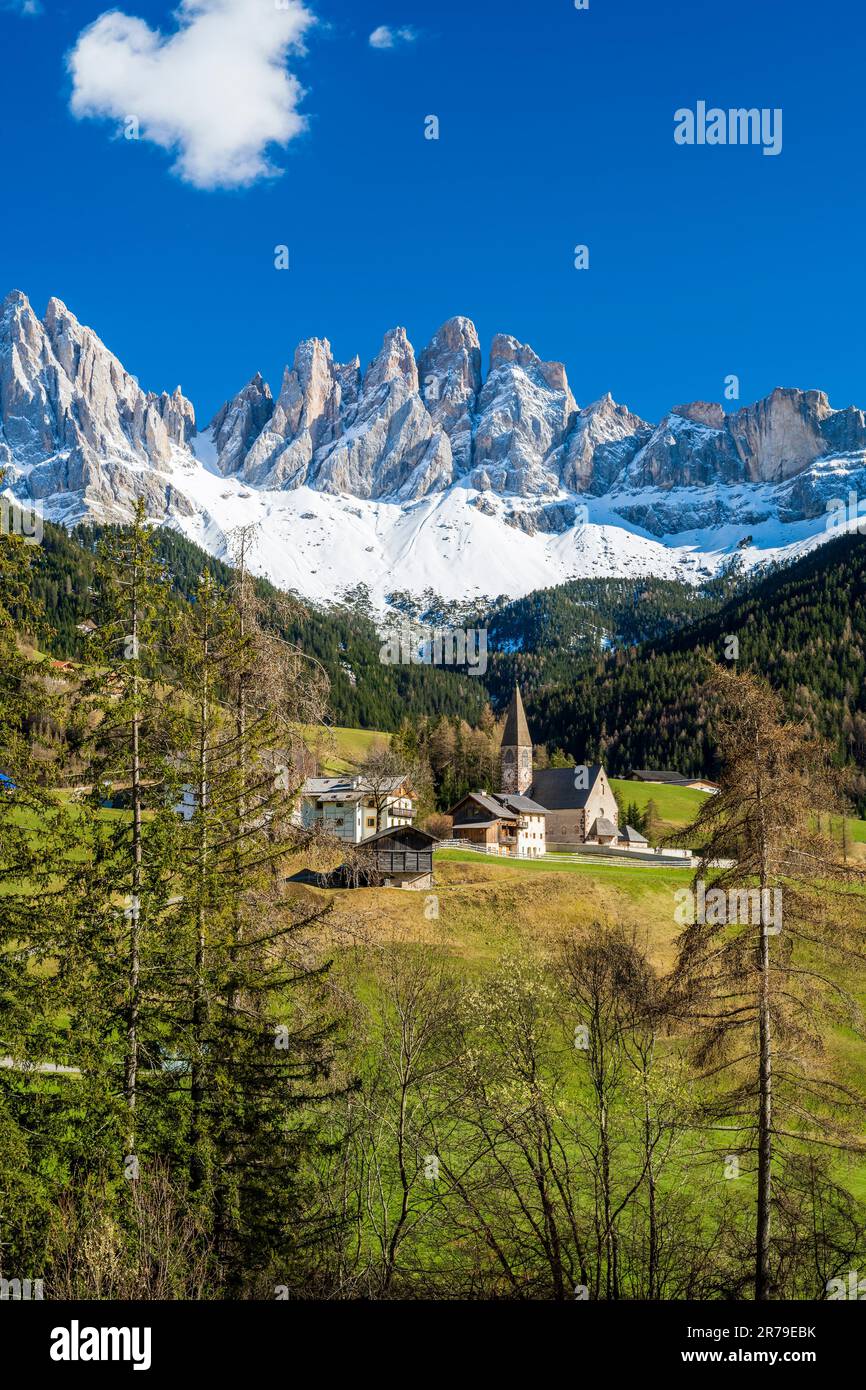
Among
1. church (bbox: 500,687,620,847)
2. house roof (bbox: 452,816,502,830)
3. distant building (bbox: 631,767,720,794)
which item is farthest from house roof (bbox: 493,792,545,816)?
distant building (bbox: 631,767,720,794)

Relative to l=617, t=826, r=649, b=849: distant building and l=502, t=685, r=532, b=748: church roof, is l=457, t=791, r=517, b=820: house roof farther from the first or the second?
l=502, t=685, r=532, b=748: church roof

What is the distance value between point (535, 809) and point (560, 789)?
6.99 m

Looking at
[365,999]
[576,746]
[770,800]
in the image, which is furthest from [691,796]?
[770,800]

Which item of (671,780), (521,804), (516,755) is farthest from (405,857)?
(671,780)

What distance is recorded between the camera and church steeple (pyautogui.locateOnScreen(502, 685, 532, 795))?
10788 cm

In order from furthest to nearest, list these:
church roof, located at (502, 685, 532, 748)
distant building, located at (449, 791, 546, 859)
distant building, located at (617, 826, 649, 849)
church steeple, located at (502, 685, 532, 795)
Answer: church roof, located at (502, 685, 532, 748), church steeple, located at (502, 685, 532, 795), distant building, located at (617, 826, 649, 849), distant building, located at (449, 791, 546, 859)

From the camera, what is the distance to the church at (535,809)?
90938 millimetres

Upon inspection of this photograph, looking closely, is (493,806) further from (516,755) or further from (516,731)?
(516,731)

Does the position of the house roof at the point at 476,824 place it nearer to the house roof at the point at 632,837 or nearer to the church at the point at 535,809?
the church at the point at 535,809

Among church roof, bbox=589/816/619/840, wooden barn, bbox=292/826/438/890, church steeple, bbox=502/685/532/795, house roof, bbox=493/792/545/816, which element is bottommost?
wooden barn, bbox=292/826/438/890

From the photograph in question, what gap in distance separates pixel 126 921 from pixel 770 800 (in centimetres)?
1297

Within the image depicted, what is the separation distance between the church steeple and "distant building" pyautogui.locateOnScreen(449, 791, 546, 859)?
765 cm

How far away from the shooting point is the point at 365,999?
133ft

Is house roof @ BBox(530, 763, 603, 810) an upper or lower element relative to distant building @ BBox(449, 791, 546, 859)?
upper
